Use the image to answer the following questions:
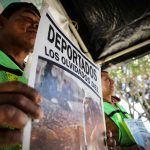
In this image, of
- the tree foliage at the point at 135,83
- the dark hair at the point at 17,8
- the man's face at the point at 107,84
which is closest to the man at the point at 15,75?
the dark hair at the point at 17,8

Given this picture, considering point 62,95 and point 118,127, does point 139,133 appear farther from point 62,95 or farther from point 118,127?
point 62,95

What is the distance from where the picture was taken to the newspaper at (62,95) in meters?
0.67

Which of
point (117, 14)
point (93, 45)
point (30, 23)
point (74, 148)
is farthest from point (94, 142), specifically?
point (93, 45)

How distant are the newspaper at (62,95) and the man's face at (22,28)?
9.6 inches

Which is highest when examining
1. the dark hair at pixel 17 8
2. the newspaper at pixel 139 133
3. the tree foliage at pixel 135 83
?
the tree foliage at pixel 135 83

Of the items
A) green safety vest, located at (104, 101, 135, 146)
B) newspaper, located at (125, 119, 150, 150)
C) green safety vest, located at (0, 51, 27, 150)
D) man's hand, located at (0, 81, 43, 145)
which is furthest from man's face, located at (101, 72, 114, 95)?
man's hand, located at (0, 81, 43, 145)

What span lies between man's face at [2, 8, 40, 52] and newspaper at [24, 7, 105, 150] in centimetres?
24

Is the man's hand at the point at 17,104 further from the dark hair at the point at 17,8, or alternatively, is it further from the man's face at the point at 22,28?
the dark hair at the point at 17,8

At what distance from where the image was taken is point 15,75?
94 centimetres

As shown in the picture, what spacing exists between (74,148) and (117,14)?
143cm

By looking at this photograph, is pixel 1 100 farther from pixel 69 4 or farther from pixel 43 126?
pixel 69 4

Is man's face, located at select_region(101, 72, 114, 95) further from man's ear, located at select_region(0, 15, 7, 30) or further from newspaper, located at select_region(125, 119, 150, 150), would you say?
man's ear, located at select_region(0, 15, 7, 30)

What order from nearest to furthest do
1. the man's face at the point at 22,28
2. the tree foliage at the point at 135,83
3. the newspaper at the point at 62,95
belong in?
the newspaper at the point at 62,95
the man's face at the point at 22,28
the tree foliage at the point at 135,83

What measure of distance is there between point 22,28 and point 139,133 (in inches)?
33.7
